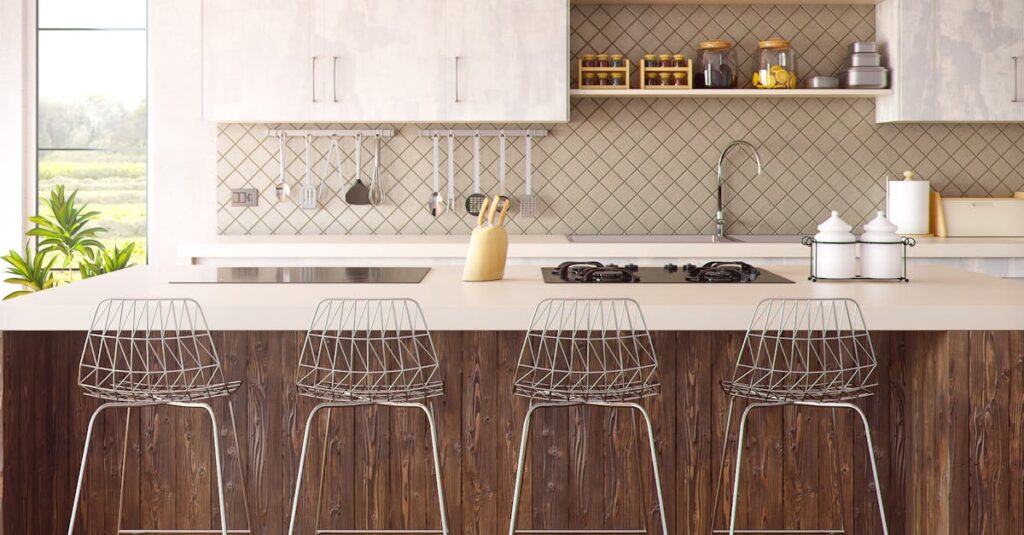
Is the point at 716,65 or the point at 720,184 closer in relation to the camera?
the point at 716,65

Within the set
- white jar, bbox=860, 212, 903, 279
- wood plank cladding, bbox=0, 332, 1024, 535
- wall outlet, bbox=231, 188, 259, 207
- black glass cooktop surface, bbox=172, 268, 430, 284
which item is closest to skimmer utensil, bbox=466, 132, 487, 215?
wall outlet, bbox=231, 188, 259, 207

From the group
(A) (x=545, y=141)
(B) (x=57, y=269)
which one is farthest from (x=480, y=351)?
(B) (x=57, y=269)

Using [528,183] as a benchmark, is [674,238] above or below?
below

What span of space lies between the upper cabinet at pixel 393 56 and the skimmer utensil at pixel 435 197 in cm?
40

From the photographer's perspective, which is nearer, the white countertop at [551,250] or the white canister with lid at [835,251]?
the white canister with lid at [835,251]

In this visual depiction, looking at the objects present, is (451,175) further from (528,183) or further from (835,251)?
(835,251)

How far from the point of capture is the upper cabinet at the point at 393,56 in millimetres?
4637

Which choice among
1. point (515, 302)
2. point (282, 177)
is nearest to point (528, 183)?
point (282, 177)

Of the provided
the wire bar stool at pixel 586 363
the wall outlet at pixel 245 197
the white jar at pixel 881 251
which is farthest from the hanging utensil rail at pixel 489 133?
the wire bar stool at pixel 586 363

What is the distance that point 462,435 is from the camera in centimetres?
298

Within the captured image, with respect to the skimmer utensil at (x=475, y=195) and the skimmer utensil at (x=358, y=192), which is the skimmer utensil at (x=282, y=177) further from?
the skimmer utensil at (x=475, y=195)

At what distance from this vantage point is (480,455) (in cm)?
299

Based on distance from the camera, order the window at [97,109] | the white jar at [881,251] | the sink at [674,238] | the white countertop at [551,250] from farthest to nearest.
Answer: the window at [97,109] → the sink at [674,238] → the white countertop at [551,250] → the white jar at [881,251]

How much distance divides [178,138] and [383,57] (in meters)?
1.17
